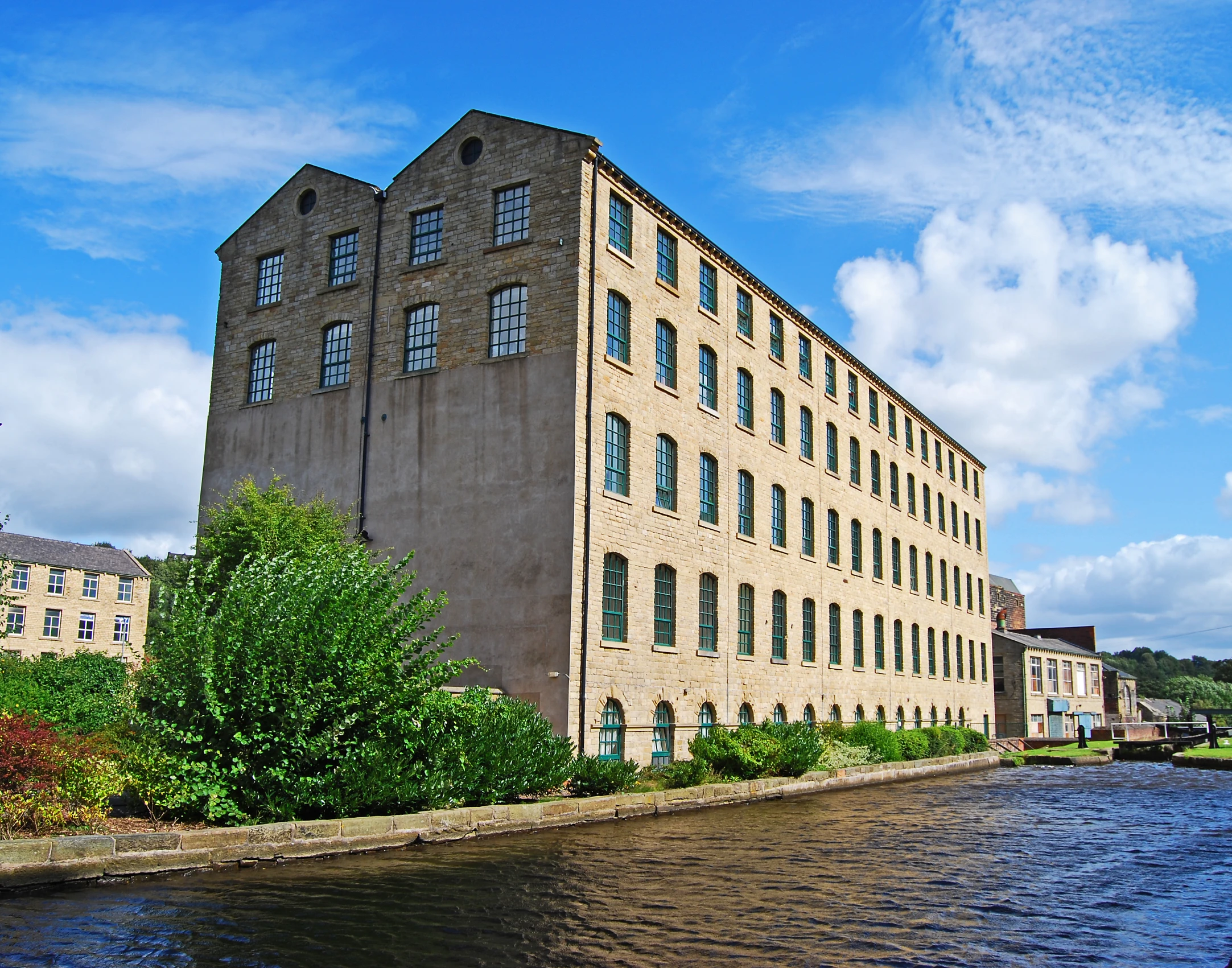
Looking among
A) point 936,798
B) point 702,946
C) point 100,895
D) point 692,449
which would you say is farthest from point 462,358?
point 702,946

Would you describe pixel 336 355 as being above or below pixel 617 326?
below

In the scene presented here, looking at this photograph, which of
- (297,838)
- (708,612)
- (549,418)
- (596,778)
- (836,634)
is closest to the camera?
(297,838)

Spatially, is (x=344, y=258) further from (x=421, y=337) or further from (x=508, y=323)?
(x=508, y=323)

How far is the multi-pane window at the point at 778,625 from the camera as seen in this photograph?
2961 centimetres

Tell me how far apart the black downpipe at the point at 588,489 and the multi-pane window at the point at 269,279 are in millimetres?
9368

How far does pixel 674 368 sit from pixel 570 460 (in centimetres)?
562

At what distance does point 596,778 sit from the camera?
17516 mm

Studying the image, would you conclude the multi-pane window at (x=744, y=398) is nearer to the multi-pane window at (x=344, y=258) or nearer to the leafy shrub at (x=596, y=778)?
the multi-pane window at (x=344, y=258)

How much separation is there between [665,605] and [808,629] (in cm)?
913

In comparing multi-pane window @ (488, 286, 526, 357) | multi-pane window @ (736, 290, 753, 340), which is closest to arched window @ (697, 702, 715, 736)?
multi-pane window @ (488, 286, 526, 357)

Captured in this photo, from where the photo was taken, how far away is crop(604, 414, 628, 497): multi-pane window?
23.1 metres

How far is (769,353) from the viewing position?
31.2m

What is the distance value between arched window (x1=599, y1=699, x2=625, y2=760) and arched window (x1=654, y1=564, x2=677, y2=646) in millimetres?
2373

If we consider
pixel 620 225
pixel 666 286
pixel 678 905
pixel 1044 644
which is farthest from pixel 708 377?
pixel 1044 644
